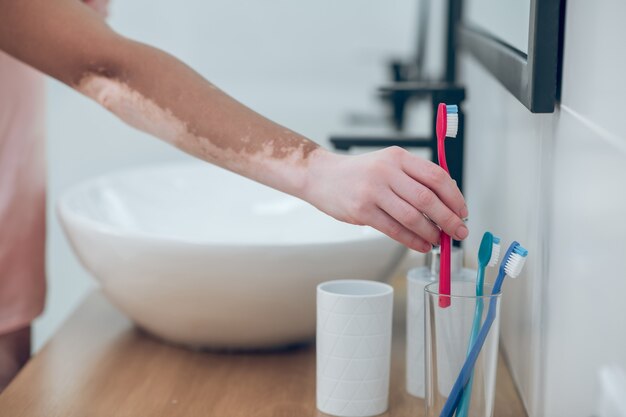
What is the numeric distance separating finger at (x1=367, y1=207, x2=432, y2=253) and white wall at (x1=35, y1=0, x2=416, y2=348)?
1364 millimetres

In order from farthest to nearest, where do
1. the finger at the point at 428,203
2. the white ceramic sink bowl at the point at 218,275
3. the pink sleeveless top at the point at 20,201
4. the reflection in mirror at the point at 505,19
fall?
the pink sleeveless top at the point at 20,201, the white ceramic sink bowl at the point at 218,275, the reflection in mirror at the point at 505,19, the finger at the point at 428,203

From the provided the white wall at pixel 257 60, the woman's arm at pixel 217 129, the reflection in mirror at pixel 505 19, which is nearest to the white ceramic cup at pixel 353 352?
the woman's arm at pixel 217 129

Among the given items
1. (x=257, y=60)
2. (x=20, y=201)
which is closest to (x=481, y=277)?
(x=20, y=201)

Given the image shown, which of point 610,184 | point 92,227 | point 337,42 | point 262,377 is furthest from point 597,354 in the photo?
point 337,42

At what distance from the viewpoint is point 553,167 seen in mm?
715

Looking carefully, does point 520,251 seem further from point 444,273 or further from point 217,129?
point 217,129

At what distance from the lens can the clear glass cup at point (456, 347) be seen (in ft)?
2.27

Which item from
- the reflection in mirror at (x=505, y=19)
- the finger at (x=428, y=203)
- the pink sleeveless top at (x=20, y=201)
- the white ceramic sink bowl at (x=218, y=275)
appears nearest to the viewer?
the finger at (x=428, y=203)

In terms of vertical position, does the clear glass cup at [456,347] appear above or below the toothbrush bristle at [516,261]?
below

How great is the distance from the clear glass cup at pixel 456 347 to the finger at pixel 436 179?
79 millimetres

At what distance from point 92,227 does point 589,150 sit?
1.80 feet

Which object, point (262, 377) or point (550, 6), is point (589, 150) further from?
point (262, 377)

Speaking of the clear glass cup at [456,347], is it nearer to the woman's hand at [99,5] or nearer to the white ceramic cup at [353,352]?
the white ceramic cup at [353,352]

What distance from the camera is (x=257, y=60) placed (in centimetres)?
207
